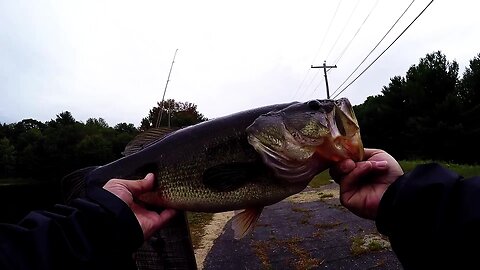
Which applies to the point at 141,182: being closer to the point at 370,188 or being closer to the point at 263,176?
the point at 263,176

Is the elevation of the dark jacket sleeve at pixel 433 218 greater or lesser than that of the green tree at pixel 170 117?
lesser

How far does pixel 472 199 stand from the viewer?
1433mm

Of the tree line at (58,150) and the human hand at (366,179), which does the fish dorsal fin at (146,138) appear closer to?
the human hand at (366,179)

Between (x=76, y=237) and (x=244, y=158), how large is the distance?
1036 millimetres

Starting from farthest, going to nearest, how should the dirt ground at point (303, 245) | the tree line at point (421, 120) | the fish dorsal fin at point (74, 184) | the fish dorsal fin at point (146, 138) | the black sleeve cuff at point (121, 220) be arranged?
1. the tree line at point (421, 120)
2. the dirt ground at point (303, 245)
3. the fish dorsal fin at point (146, 138)
4. the fish dorsal fin at point (74, 184)
5. the black sleeve cuff at point (121, 220)

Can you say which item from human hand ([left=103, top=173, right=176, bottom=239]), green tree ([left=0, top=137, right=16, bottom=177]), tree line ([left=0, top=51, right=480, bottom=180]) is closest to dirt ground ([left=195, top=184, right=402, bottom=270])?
human hand ([left=103, top=173, right=176, bottom=239])

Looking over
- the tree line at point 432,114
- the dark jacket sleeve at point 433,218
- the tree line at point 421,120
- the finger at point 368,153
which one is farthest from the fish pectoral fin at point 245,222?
the tree line at point 432,114

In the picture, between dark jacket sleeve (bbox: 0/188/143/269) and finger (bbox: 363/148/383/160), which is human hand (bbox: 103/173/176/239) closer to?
dark jacket sleeve (bbox: 0/188/143/269)


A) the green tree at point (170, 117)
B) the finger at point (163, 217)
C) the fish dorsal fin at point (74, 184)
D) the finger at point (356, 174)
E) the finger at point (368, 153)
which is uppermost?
the green tree at point (170, 117)

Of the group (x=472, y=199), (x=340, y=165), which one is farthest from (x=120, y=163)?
(x=472, y=199)

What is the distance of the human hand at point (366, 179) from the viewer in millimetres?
1983

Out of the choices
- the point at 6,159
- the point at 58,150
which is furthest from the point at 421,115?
the point at 6,159

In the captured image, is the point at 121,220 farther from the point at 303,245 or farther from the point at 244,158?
the point at 303,245

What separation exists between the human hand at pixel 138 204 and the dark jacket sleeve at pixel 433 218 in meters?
1.24
